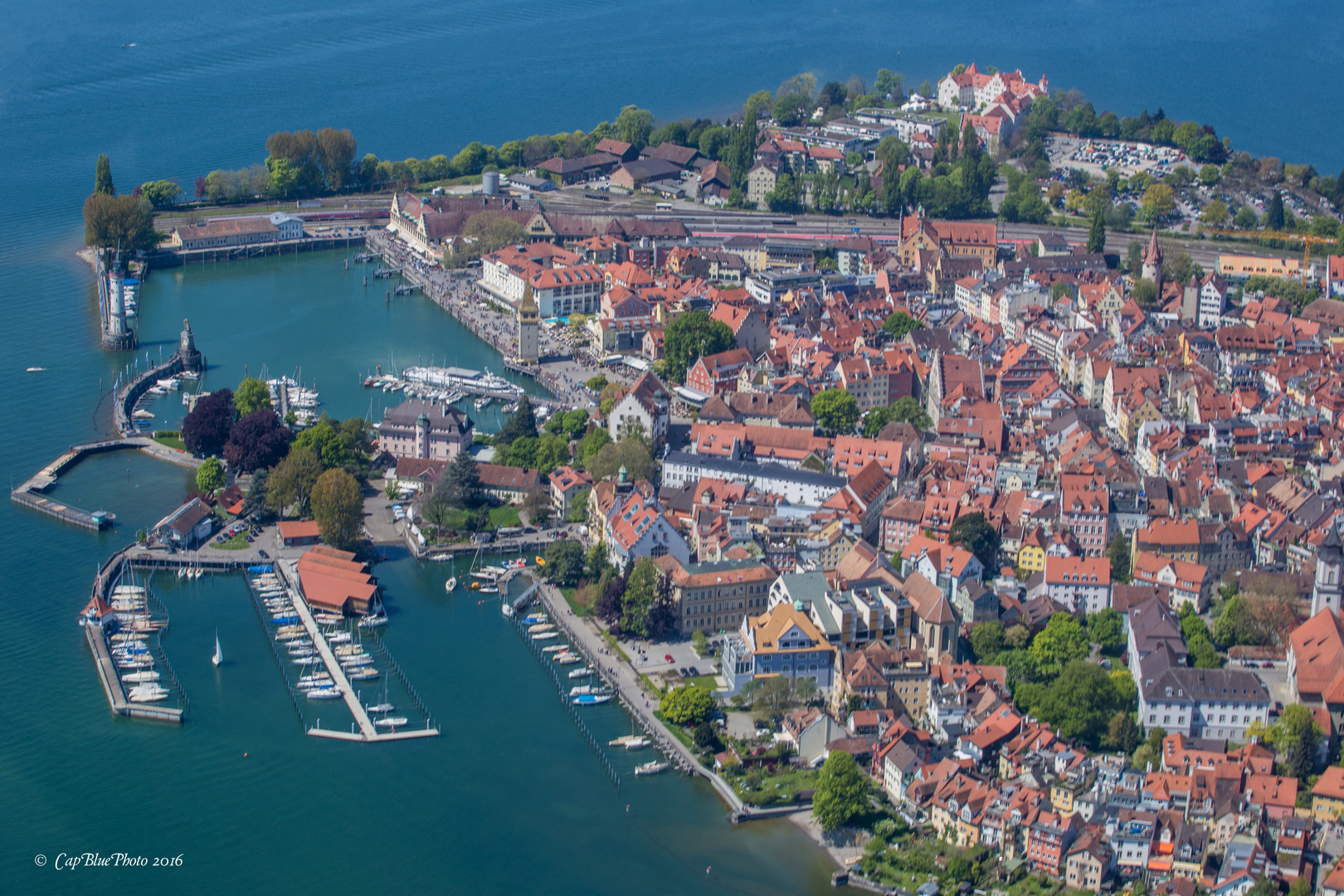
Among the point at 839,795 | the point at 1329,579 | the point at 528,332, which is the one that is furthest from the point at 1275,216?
the point at 839,795

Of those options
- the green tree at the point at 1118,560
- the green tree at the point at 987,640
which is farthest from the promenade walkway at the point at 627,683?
the green tree at the point at 1118,560

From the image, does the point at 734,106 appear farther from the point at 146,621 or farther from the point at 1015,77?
the point at 146,621

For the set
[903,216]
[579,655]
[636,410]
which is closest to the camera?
[579,655]

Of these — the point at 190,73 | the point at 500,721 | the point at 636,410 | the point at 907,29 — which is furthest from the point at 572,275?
the point at 907,29

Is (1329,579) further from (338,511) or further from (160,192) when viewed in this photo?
(160,192)

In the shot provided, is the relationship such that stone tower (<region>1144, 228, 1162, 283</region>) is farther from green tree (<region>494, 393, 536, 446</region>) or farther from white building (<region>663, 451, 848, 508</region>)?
green tree (<region>494, 393, 536, 446</region>)

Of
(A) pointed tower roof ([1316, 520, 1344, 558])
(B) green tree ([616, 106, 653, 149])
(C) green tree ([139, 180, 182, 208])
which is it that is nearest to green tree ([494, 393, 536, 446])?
(A) pointed tower roof ([1316, 520, 1344, 558])
